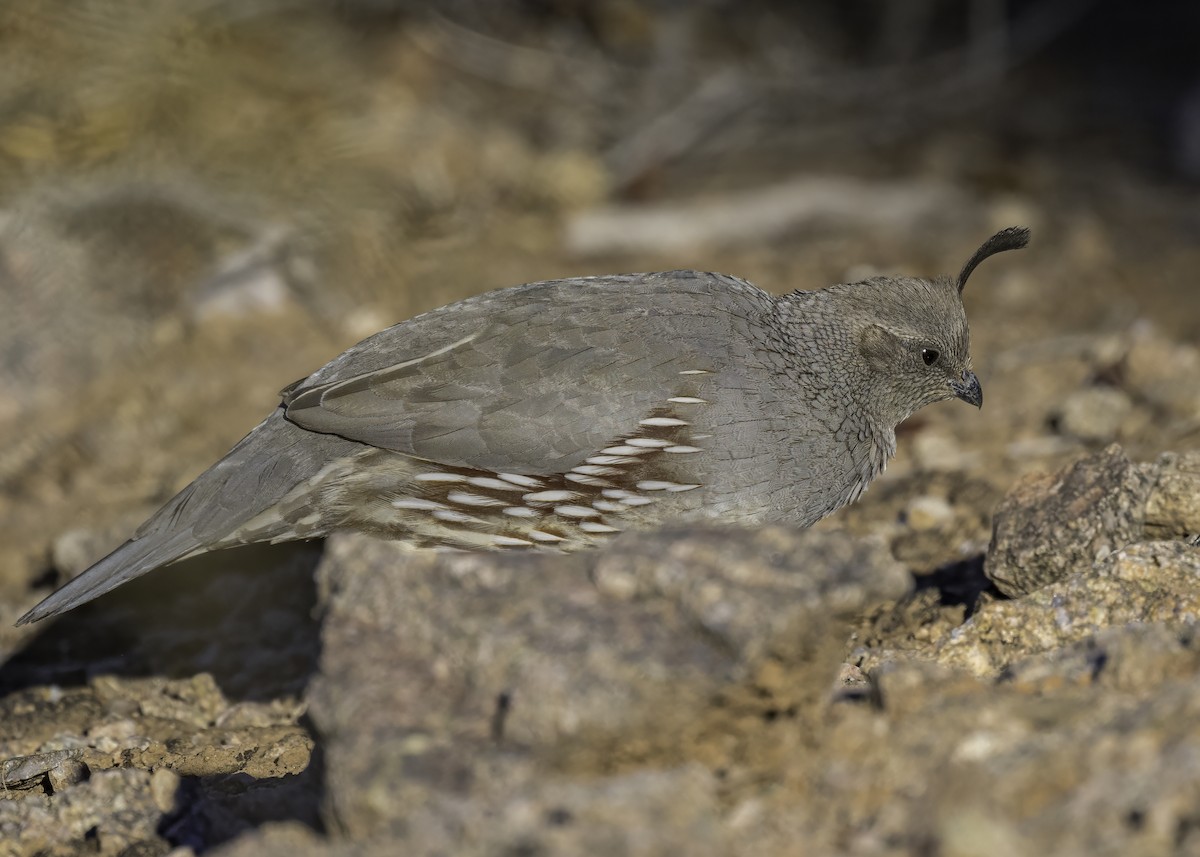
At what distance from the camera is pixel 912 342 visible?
5.03 m

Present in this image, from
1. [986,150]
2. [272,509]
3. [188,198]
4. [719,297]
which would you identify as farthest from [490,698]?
[986,150]

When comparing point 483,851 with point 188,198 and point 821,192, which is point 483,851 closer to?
point 188,198

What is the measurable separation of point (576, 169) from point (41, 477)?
4.36 m

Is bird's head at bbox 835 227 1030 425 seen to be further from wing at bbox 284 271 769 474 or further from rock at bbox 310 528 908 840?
rock at bbox 310 528 908 840

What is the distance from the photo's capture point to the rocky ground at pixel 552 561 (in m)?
2.65

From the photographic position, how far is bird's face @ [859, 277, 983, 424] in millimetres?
5031

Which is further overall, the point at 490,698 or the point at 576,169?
the point at 576,169

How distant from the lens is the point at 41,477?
7094mm

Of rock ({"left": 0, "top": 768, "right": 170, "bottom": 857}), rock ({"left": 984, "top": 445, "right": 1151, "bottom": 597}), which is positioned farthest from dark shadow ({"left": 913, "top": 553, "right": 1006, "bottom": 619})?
rock ({"left": 0, "top": 768, "right": 170, "bottom": 857})

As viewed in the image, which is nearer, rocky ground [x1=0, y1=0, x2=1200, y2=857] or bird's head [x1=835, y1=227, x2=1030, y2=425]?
rocky ground [x1=0, y1=0, x2=1200, y2=857]

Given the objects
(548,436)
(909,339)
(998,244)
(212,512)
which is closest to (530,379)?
(548,436)

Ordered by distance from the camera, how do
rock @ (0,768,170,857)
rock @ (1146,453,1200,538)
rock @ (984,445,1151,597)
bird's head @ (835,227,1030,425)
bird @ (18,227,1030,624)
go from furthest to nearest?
bird's head @ (835,227,1030,425) → bird @ (18,227,1030,624) → rock @ (1146,453,1200,538) → rock @ (984,445,1151,597) → rock @ (0,768,170,857)

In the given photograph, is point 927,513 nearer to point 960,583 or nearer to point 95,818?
point 960,583

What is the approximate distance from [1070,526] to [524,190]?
6392 millimetres
